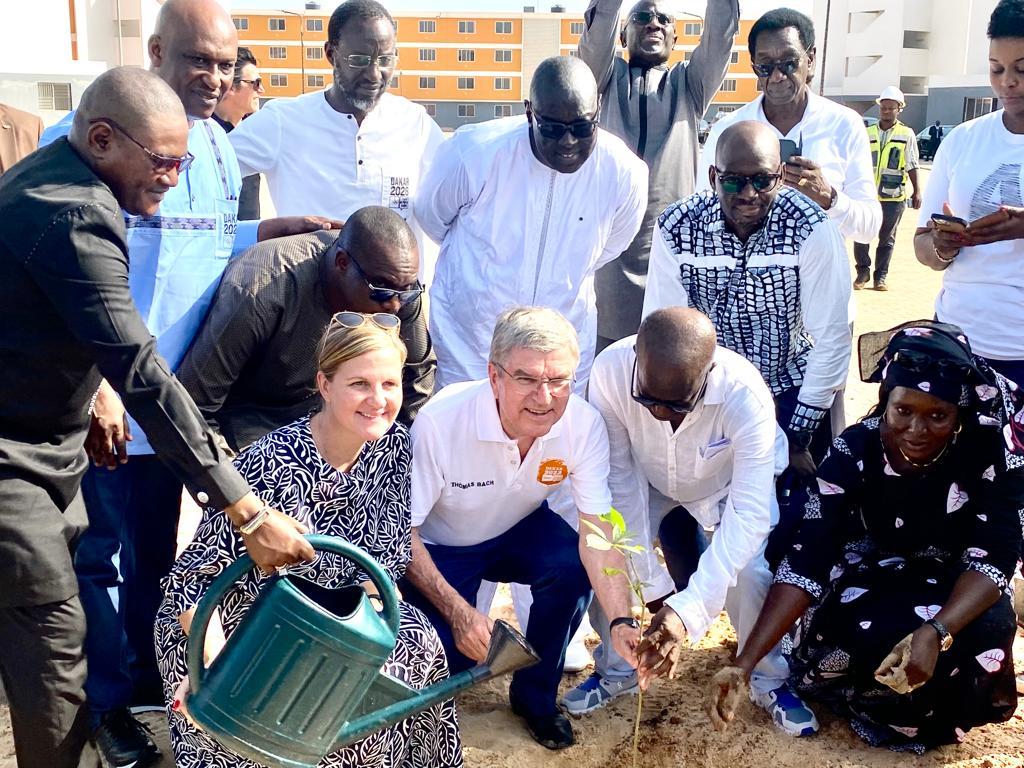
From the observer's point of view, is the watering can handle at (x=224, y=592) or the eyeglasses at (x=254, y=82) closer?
the watering can handle at (x=224, y=592)

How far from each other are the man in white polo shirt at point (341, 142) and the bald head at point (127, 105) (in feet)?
5.21

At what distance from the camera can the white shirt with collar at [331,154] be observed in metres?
3.83

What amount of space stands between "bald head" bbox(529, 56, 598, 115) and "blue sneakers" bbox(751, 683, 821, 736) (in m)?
1.91

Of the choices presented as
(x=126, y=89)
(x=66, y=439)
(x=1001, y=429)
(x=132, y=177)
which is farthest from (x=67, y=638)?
(x=1001, y=429)

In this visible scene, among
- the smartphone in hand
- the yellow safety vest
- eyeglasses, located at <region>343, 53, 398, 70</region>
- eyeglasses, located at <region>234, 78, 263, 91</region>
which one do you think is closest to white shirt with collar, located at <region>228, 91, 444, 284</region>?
eyeglasses, located at <region>343, 53, 398, 70</region>

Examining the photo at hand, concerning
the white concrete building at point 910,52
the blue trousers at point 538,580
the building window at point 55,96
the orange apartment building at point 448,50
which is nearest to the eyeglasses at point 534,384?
the blue trousers at point 538,580

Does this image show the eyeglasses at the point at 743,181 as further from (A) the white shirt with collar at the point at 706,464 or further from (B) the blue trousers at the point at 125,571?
(B) the blue trousers at the point at 125,571

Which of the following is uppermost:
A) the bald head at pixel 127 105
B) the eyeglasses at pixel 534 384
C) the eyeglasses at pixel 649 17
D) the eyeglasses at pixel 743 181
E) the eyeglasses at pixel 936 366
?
the eyeglasses at pixel 649 17

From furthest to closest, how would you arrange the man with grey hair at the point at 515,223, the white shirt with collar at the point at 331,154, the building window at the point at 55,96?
1. the building window at the point at 55,96
2. the white shirt with collar at the point at 331,154
3. the man with grey hair at the point at 515,223

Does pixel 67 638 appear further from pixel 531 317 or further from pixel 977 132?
pixel 977 132

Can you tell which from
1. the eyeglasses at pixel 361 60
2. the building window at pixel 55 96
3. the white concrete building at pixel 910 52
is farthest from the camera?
the white concrete building at pixel 910 52

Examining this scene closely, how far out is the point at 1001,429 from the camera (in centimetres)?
294

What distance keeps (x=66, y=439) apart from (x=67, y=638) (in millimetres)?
451

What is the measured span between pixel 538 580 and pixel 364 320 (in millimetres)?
1000
